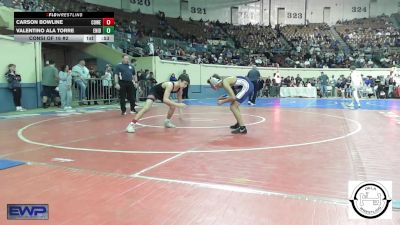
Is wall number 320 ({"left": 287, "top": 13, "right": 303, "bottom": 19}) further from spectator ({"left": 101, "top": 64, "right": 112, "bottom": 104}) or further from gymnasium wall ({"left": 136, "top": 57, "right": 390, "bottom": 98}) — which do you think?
spectator ({"left": 101, "top": 64, "right": 112, "bottom": 104})

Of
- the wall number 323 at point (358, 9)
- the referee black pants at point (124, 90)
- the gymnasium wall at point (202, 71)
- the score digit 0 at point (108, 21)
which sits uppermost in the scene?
the wall number 323 at point (358, 9)

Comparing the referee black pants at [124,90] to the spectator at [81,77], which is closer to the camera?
the referee black pants at [124,90]

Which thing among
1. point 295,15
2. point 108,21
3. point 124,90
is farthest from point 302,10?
point 124,90

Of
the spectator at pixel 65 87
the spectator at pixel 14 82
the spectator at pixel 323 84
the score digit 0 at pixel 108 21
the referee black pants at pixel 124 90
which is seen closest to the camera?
the referee black pants at pixel 124 90

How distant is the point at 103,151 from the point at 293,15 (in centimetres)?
4125

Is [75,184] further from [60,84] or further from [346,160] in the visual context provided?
[60,84]

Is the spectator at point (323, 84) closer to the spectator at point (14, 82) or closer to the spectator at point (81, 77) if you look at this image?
the spectator at point (81, 77)
